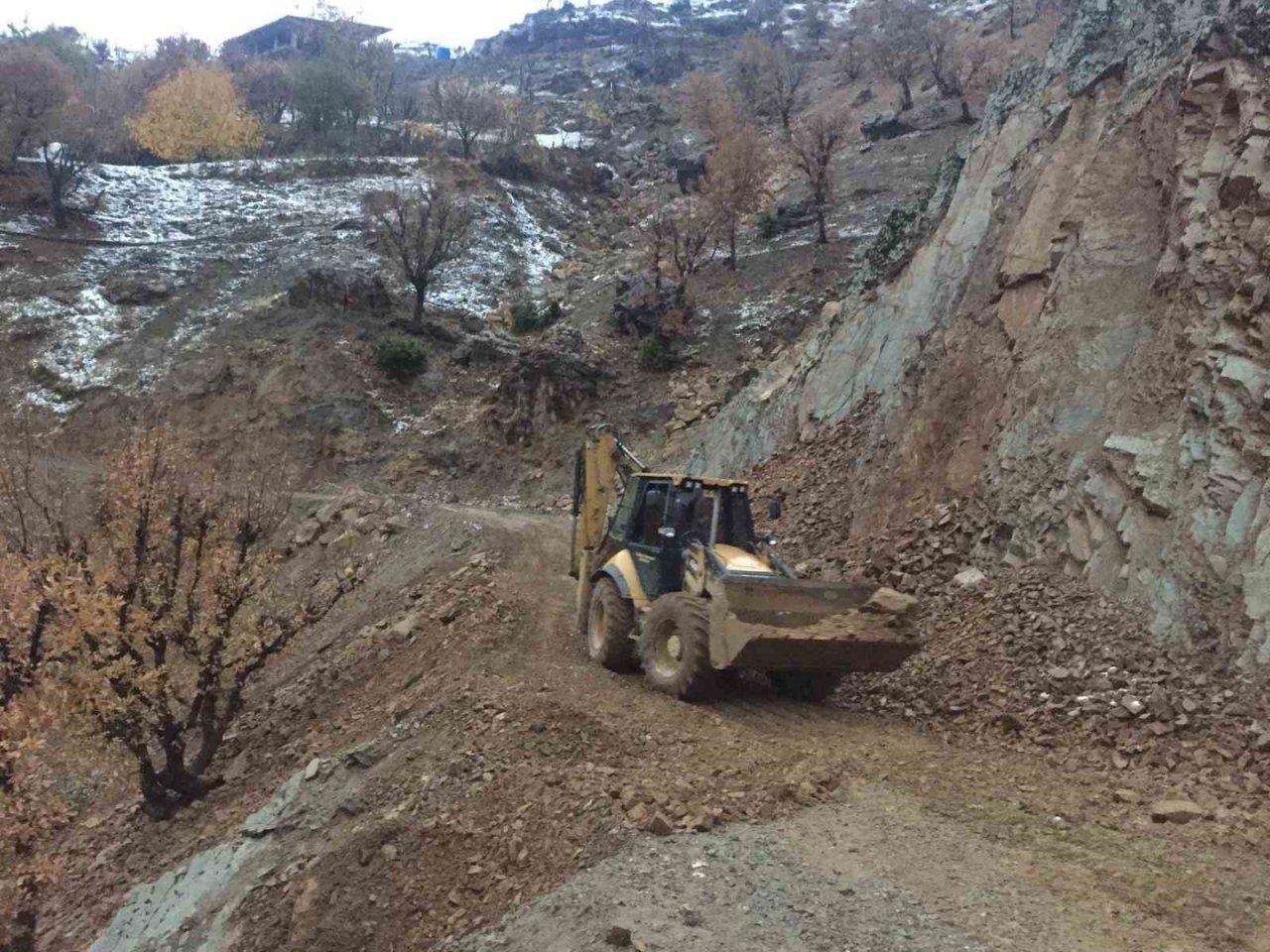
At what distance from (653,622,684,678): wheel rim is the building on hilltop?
261 feet

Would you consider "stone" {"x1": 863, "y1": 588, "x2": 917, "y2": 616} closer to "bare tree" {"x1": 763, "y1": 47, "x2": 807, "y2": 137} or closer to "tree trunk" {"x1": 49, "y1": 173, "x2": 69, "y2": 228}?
"tree trunk" {"x1": 49, "y1": 173, "x2": 69, "y2": 228}

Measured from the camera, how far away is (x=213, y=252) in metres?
38.3

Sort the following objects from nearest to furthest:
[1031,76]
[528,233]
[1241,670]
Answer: [1241,670]
[1031,76]
[528,233]

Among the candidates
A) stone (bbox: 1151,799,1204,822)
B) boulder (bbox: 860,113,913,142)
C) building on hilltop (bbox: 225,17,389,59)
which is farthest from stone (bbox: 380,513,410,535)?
building on hilltop (bbox: 225,17,389,59)

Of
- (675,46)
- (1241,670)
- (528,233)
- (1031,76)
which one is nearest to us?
(1241,670)

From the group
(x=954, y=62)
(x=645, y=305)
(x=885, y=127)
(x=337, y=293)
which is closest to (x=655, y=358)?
(x=645, y=305)

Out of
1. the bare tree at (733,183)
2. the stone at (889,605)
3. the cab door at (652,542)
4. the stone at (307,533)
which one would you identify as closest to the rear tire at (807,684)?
the stone at (889,605)

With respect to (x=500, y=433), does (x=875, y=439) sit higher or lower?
higher

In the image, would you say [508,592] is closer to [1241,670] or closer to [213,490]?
[213,490]

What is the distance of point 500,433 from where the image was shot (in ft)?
88.3

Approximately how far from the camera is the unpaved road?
530 centimetres

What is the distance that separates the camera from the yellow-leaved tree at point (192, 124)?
50031 millimetres

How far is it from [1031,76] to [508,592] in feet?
39.9

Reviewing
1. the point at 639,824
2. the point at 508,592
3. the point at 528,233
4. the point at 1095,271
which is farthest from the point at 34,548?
the point at 528,233
